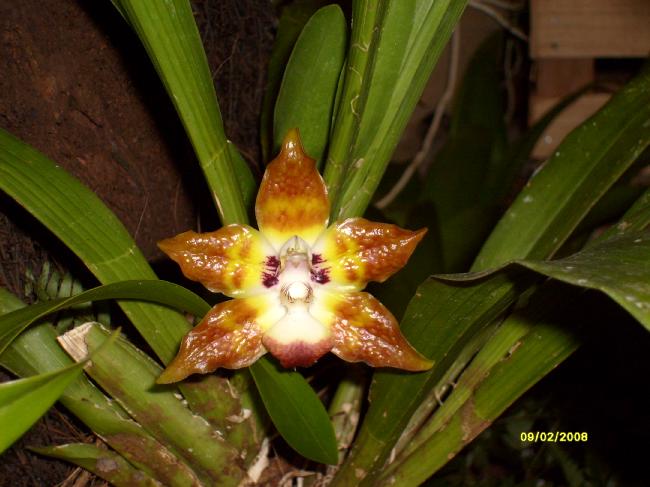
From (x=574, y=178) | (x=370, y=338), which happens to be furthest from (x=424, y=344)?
(x=574, y=178)

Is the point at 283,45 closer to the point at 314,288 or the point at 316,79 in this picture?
the point at 316,79

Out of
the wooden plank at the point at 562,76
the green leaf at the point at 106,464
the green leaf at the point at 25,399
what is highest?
the wooden plank at the point at 562,76

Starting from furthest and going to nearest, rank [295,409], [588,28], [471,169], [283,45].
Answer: [588,28] → [471,169] → [283,45] → [295,409]

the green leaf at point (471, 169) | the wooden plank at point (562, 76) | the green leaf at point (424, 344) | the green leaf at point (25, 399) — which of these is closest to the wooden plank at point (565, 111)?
the wooden plank at point (562, 76)

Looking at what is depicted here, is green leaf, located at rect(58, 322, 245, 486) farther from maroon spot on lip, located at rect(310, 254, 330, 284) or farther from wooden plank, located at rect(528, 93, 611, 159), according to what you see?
wooden plank, located at rect(528, 93, 611, 159)

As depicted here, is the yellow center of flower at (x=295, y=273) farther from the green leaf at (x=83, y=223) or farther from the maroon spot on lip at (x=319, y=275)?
the green leaf at (x=83, y=223)
